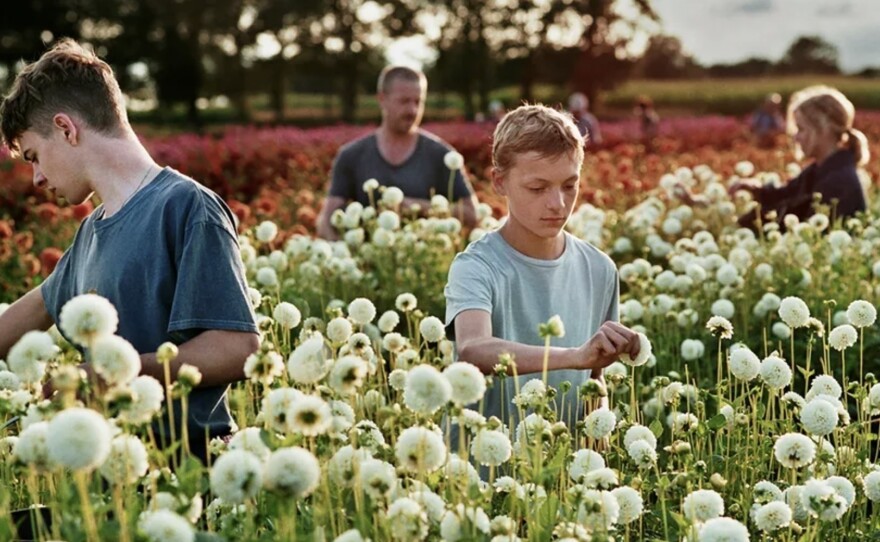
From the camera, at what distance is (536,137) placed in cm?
355

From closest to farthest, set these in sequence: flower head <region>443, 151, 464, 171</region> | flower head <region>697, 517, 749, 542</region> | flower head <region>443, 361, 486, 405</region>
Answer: flower head <region>443, 361, 486, 405</region>
flower head <region>697, 517, 749, 542</region>
flower head <region>443, 151, 464, 171</region>

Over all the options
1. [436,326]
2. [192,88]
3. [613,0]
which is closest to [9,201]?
[436,326]

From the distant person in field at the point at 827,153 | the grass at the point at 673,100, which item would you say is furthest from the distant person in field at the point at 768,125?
the grass at the point at 673,100

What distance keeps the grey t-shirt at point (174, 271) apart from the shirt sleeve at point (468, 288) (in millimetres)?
647

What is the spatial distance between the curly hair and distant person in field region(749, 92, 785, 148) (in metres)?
18.5

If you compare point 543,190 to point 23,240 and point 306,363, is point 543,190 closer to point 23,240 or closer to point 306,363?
point 306,363

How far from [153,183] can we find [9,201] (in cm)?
805

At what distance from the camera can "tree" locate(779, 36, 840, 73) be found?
121 metres

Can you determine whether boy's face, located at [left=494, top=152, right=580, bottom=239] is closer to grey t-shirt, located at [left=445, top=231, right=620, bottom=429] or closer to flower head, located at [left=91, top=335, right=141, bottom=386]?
grey t-shirt, located at [left=445, top=231, right=620, bottom=429]

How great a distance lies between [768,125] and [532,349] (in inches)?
772

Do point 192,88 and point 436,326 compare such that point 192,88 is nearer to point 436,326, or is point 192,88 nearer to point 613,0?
point 613,0

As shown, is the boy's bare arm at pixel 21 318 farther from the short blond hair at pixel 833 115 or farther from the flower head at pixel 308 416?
the short blond hair at pixel 833 115

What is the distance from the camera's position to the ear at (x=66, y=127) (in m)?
3.20

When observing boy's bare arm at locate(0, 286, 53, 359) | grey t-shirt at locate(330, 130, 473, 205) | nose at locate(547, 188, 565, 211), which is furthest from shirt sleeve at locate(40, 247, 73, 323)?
grey t-shirt at locate(330, 130, 473, 205)
